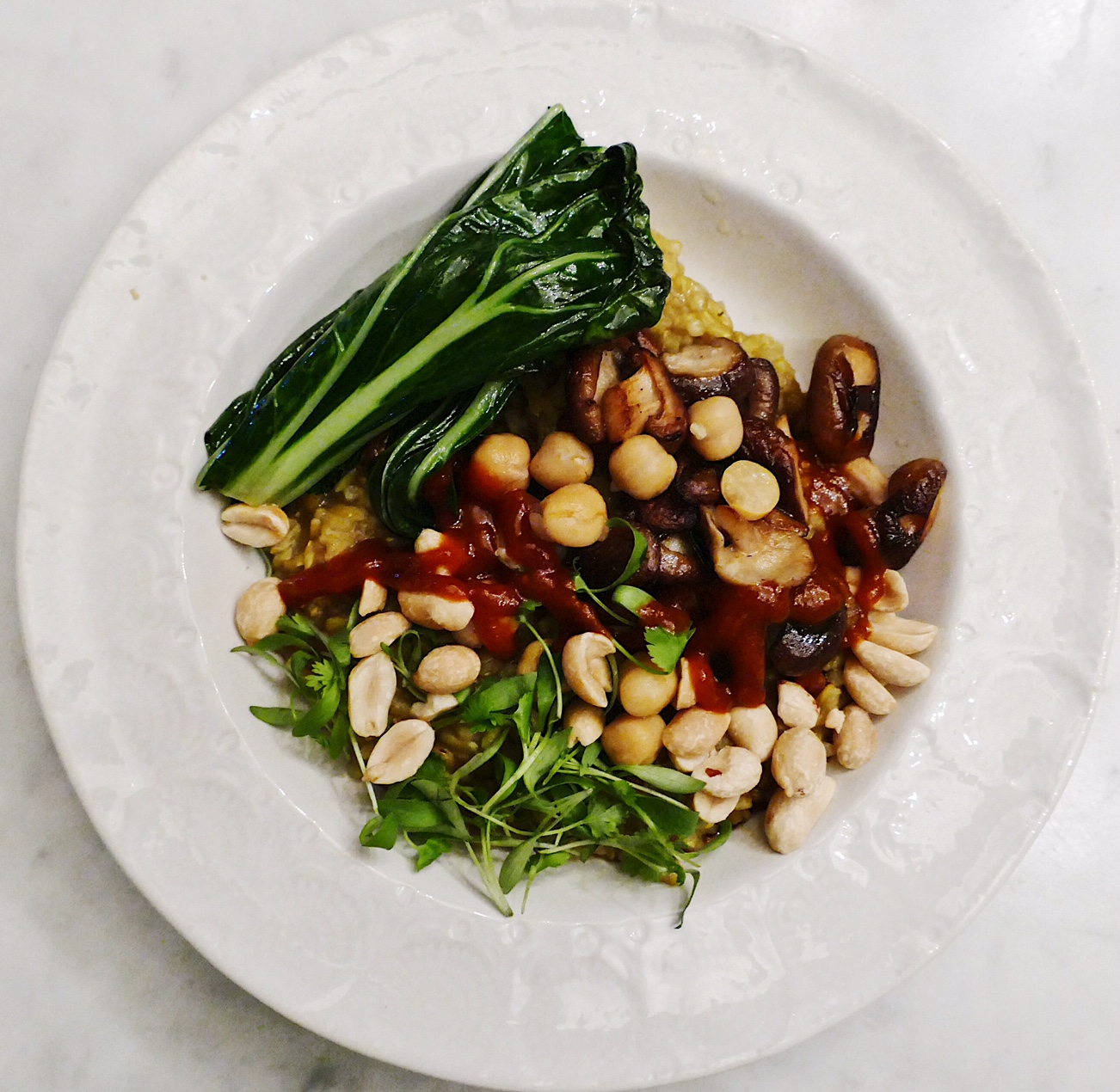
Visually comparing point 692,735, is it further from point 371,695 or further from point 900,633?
point 371,695

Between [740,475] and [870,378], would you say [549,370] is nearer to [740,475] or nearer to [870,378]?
[740,475]

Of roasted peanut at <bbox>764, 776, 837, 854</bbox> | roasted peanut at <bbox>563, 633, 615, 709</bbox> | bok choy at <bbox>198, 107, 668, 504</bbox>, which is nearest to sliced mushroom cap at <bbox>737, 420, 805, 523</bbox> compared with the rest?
bok choy at <bbox>198, 107, 668, 504</bbox>

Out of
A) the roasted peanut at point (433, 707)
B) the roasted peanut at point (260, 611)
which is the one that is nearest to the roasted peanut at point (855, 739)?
the roasted peanut at point (433, 707)

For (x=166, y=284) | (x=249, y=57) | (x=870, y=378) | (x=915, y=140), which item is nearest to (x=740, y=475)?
(x=870, y=378)

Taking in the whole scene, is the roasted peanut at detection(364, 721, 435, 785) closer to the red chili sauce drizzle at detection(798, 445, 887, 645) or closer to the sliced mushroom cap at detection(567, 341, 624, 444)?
the sliced mushroom cap at detection(567, 341, 624, 444)

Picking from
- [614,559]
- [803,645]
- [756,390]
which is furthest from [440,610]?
[756,390]

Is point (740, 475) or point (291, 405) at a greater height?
point (740, 475)
